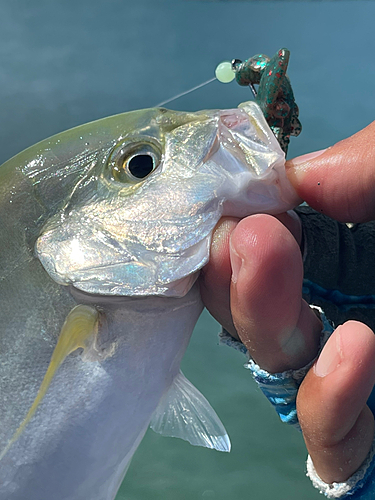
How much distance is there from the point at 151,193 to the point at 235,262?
16cm

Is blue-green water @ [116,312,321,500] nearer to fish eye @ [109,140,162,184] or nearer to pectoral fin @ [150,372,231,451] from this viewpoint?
pectoral fin @ [150,372,231,451]

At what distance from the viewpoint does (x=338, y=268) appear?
927 mm

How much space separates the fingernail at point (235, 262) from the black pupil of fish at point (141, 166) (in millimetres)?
174

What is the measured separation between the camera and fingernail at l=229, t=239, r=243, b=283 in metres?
0.61

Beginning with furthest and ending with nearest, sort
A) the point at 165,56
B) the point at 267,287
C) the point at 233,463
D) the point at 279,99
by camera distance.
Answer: the point at 165,56, the point at 233,463, the point at 279,99, the point at 267,287

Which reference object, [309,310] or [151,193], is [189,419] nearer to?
[309,310]

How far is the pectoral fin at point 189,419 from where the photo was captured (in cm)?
77

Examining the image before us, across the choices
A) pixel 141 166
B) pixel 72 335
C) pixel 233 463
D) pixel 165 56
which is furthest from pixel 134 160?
pixel 165 56

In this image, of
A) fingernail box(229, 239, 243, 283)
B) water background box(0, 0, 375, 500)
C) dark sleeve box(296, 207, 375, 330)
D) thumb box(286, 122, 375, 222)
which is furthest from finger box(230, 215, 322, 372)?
water background box(0, 0, 375, 500)

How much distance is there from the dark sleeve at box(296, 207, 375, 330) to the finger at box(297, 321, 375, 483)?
275 mm

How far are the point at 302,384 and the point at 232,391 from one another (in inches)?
35.8

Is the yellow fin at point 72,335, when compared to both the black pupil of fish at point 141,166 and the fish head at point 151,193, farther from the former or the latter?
the black pupil of fish at point 141,166

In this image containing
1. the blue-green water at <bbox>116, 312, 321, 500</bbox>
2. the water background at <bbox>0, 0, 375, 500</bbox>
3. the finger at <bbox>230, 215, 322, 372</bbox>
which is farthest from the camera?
the water background at <bbox>0, 0, 375, 500</bbox>

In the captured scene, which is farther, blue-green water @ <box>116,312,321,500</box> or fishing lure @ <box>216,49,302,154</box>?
blue-green water @ <box>116,312,321,500</box>
